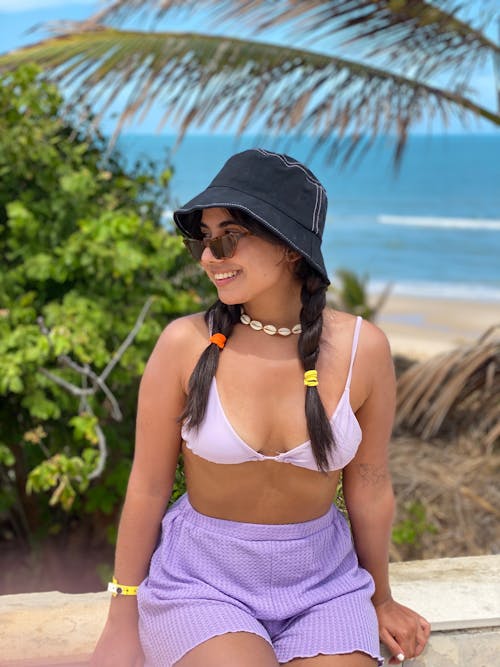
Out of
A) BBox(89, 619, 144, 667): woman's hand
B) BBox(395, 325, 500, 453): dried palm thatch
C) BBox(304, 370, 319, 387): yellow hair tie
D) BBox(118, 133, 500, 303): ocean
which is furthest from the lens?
BBox(118, 133, 500, 303): ocean

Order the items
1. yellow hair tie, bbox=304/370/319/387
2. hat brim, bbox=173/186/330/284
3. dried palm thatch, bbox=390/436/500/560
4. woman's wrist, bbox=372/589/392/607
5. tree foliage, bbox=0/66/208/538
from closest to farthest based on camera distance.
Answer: hat brim, bbox=173/186/330/284 < yellow hair tie, bbox=304/370/319/387 < woman's wrist, bbox=372/589/392/607 < tree foliage, bbox=0/66/208/538 < dried palm thatch, bbox=390/436/500/560

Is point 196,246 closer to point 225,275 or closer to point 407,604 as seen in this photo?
point 225,275

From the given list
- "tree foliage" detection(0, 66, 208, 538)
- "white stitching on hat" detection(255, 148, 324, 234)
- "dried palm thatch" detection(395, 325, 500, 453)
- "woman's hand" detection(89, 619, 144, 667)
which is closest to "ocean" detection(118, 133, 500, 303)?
"dried palm thatch" detection(395, 325, 500, 453)

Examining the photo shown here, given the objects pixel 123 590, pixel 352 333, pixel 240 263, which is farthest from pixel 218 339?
pixel 123 590

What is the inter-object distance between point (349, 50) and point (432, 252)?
68.7 ft

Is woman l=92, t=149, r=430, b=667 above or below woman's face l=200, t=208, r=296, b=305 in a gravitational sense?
below

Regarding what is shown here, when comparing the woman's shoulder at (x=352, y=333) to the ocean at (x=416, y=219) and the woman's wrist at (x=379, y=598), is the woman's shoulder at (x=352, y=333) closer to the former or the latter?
the woman's wrist at (x=379, y=598)

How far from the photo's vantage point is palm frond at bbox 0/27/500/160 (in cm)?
477

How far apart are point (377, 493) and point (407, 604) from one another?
0.39 metres

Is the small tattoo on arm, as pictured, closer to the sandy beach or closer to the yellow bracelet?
the yellow bracelet

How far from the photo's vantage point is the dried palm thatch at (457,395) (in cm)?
524

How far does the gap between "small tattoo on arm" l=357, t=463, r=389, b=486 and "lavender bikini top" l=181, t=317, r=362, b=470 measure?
0.13 metres

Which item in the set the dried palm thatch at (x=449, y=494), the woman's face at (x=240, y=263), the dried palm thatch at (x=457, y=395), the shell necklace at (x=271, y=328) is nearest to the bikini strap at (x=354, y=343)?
the shell necklace at (x=271, y=328)

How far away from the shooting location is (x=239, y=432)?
6.38 feet
